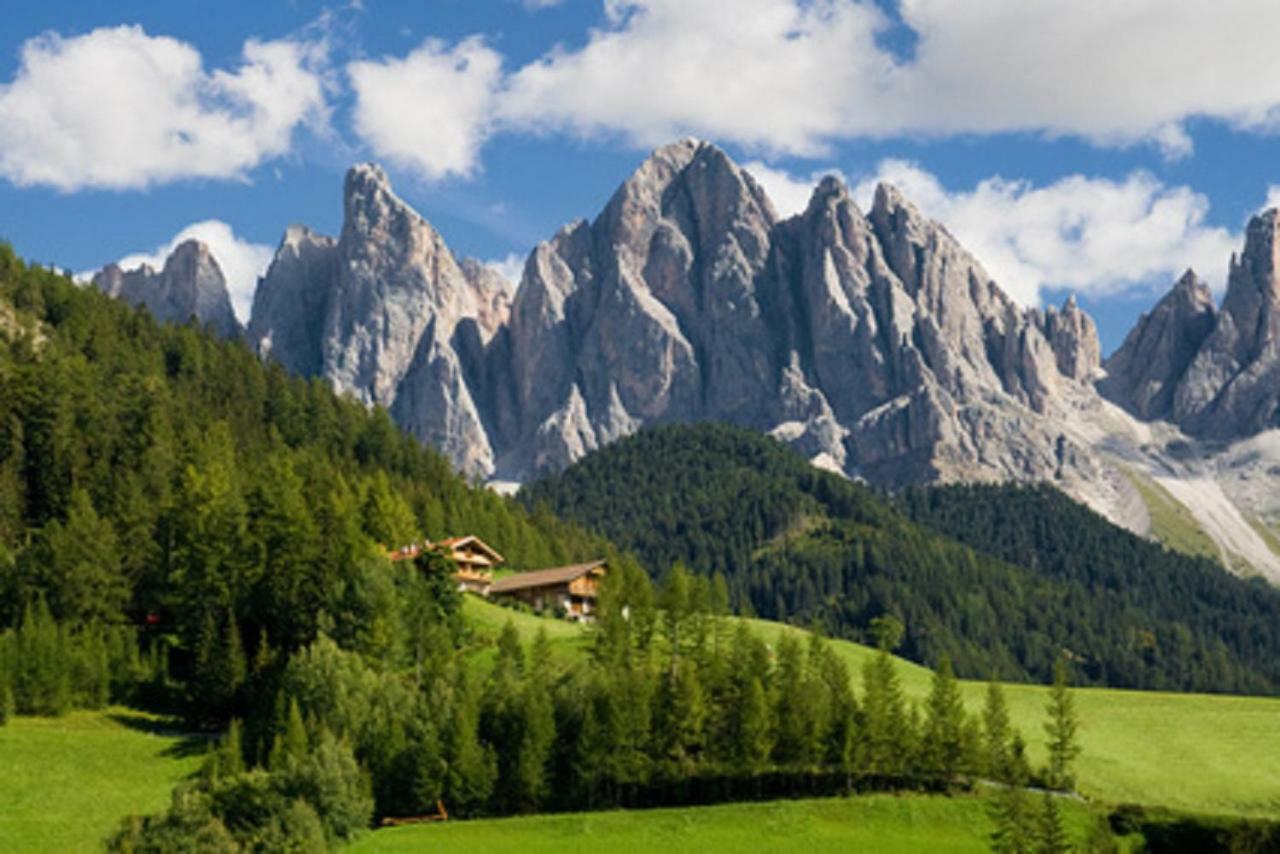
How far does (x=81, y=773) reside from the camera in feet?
265

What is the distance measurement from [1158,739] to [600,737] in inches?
1699

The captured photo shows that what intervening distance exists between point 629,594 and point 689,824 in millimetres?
41020

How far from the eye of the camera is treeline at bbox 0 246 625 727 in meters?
100

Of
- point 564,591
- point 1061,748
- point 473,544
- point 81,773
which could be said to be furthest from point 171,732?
point 1061,748

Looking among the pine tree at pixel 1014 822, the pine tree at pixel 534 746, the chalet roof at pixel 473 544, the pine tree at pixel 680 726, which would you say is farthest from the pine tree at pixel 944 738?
the chalet roof at pixel 473 544

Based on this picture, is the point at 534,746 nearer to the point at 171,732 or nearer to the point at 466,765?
the point at 466,765

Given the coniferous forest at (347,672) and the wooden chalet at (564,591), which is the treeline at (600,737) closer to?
the coniferous forest at (347,672)

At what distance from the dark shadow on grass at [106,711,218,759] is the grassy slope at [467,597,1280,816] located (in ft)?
89.4

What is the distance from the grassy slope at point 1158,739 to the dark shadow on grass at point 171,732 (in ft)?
89.4

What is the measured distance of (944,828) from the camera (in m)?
78.2

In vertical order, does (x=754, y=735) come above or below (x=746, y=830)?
above

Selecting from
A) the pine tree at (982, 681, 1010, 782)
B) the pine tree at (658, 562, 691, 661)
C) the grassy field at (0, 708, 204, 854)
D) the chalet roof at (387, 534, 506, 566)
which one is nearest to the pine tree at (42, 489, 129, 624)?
the grassy field at (0, 708, 204, 854)

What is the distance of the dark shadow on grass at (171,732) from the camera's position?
3445 inches

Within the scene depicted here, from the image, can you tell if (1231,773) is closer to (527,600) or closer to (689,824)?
(689,824)
